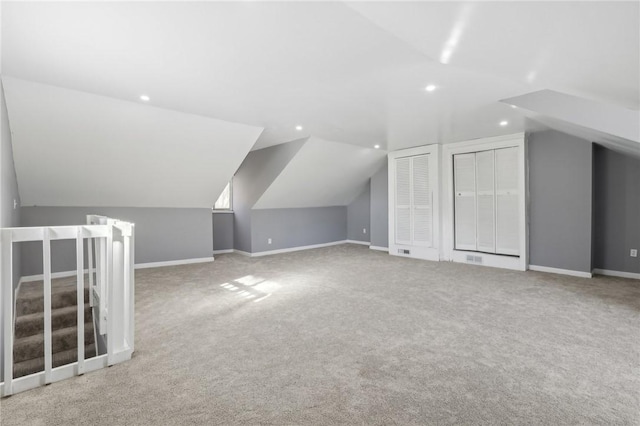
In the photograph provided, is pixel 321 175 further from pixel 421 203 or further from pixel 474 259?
pixel 474 259

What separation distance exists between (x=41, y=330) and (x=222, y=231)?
395 centimetres

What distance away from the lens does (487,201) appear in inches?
221

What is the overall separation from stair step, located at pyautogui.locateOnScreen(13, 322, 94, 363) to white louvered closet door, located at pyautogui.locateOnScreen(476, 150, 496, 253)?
6034 millimetres

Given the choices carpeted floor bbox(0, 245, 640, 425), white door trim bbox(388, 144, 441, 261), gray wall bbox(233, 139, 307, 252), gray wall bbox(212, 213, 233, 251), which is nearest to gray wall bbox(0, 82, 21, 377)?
carpeted floor bbox(0, 245, 640, 425)

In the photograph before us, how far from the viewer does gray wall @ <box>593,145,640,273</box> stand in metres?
4.71

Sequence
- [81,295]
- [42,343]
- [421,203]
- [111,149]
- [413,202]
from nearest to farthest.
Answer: [81,295] < [42,343] < [111,149] < [421,203] < [413,202]

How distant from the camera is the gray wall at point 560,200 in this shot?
475 centimetres

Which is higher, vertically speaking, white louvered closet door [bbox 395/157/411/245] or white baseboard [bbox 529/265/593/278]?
white louvered closet door [bbox 395/157/411/245]

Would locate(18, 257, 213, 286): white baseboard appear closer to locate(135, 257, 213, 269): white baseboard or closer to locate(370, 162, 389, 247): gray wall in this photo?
locate(135, 257, 213, 269): white baseboard

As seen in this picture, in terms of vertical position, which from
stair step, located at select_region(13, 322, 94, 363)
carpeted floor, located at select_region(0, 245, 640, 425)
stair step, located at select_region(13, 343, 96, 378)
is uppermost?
carpeted floor, located at select_region(0, 245, 640, 425)

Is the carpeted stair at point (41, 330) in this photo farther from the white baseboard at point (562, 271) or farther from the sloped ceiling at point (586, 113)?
the white baseboard at point (562, 271)

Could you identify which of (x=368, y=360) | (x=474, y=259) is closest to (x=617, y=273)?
(x=474, y=259)

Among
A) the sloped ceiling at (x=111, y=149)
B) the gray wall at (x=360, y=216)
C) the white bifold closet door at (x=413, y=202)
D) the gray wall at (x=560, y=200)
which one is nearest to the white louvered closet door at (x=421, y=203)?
the white bifold closet door at (x=413, y=202)

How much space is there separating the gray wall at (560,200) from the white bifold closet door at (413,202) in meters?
1.72
